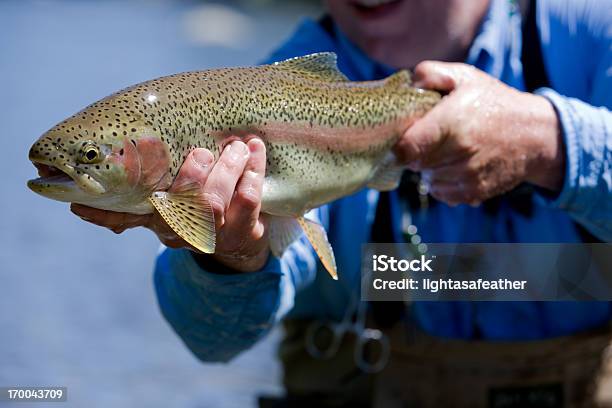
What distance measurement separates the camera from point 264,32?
2283cm

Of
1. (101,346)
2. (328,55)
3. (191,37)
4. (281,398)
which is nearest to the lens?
(328,55)

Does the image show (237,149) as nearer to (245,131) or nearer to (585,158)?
(245,131)

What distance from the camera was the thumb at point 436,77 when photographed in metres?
2.85

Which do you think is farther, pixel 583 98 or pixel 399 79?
pixel 583 98

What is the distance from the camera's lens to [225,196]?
7.18ft

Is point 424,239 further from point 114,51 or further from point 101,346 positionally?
point 114,51

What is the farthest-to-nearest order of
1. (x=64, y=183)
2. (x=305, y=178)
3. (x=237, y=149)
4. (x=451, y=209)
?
(x=451, y=209)
(x=305, y=178)
(x=237, y=149)
(x=64, y=183)

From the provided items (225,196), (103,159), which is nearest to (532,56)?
(225,196)

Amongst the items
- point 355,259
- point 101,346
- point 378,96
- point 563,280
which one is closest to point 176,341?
point 101,346

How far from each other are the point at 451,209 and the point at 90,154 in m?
1.84

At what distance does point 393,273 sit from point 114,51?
14.7 metres

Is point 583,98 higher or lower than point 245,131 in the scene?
higher

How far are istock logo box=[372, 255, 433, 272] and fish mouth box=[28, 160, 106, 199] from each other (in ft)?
5.49

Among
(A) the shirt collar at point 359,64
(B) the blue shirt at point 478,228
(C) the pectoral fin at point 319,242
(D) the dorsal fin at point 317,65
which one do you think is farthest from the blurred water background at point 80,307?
(D) the dorsal fin at point 317,65
